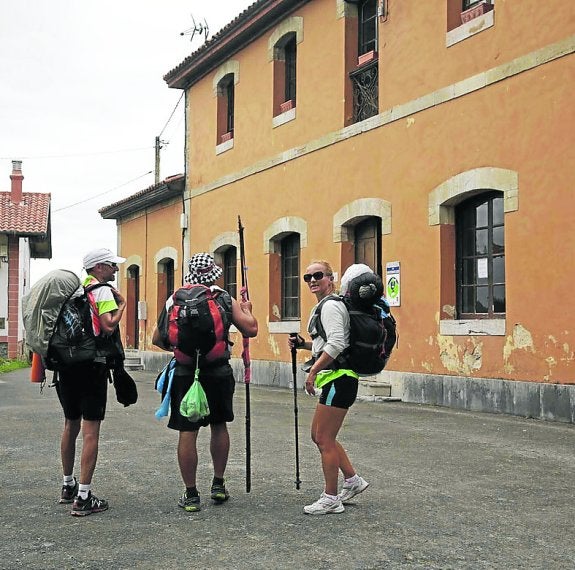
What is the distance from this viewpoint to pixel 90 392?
573 cm

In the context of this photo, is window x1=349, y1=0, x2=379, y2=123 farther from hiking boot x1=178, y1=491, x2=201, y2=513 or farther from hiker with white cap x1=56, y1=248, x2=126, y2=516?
hiking boot x1=178, y1=491, x2=201, y2=513

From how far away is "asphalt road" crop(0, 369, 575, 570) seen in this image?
463 cm

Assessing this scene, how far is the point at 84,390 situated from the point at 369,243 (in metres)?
9.49

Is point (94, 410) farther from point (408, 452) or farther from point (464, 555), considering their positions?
point (408, 452)

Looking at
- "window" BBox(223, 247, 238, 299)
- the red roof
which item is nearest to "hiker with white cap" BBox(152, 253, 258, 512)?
"window" BBox(223, 247, 238, 299)

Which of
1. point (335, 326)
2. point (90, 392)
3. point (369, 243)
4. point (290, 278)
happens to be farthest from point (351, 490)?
point (290, 278)

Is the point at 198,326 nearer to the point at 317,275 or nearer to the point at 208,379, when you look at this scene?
the point at 208,379

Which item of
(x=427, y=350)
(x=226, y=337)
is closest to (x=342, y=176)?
(x=427, y=350)

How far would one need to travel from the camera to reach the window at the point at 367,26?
14812mm

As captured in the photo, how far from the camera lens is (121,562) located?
4.53 metres

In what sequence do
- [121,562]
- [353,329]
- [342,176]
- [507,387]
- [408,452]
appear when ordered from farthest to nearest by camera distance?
[342,176], [507,387], [408,452], [353,329], [121,562]

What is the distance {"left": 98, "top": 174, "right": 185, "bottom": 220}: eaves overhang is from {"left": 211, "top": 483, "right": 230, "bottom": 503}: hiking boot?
642 inches

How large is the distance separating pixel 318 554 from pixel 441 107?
9.16 meters

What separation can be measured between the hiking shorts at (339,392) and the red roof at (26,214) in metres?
26.0
